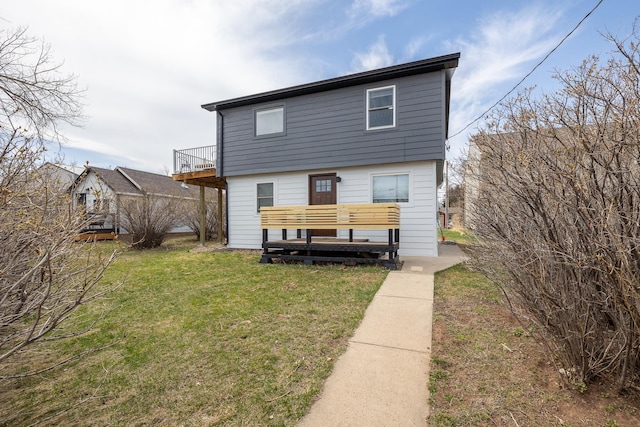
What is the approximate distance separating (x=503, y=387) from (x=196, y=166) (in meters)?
11.5

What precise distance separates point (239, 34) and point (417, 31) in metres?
5.60

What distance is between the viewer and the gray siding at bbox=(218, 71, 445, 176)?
7.42 meters

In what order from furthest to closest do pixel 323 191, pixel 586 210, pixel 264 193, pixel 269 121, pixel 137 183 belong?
1. pixel 137 183
2. pixel 264 193
3. pixel 269 121
4. pixel 323 191
5. pixel 586 210

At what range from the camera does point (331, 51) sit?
10.4 metres

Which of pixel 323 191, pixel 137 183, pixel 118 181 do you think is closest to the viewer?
pixel 323 191

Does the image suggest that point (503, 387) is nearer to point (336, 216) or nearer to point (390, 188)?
point (336, 216)

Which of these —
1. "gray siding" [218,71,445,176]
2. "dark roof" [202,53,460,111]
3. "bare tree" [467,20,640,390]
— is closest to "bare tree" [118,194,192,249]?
"gray siding" [218,71,445,176]

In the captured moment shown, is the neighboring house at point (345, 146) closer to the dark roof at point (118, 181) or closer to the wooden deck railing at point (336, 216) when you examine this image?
the wooden deck railing at point (336, 216)

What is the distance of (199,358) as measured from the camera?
251 cm

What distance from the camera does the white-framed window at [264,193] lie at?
31.0ft

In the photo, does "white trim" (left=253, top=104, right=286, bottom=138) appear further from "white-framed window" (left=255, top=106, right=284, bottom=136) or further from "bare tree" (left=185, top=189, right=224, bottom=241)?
"bare tree" (left=185, top=189, right=224, bottom=241)

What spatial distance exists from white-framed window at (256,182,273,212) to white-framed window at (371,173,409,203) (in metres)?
3.50

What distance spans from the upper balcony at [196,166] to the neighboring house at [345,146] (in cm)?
89

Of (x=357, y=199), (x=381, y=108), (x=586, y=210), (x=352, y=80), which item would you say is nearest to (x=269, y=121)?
(x=352, y=80)
